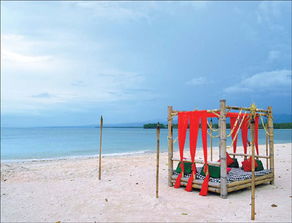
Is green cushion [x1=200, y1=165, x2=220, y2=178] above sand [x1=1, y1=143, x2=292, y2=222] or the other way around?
above

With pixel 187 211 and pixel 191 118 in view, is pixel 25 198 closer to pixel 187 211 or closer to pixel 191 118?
pixel 187 211

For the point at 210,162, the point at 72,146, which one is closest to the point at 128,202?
the point at 210,162

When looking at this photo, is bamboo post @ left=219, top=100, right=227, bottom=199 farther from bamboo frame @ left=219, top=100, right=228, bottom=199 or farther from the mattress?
the mattress

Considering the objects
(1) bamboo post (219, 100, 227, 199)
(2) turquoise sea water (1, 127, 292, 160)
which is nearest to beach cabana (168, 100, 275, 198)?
(1) bamboo post (219, 100, 227, 199)

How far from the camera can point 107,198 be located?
741cm

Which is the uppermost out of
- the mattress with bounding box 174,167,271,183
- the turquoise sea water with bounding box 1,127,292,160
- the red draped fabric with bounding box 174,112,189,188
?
the red draped fabric with bounding box 174,112,189,188

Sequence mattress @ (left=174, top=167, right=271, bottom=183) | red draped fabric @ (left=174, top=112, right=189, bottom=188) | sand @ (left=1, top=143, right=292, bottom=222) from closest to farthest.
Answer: sand @ (left=1, top=143, right=292, bottom=222) → mattress @ (left=174, top=167, right=271, bottom=183) → red draped fabric @ (left=174, top=112, right=189, bottom=188)

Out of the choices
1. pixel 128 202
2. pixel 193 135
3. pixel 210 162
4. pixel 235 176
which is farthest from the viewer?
pixel 235 176

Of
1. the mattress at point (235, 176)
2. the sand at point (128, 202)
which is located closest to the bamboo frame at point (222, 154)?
the sand at point (128, 202)

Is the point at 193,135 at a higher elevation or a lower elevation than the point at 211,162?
higher

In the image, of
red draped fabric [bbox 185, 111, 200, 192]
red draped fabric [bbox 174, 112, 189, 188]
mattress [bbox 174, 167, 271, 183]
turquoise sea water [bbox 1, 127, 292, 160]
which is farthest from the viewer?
turquoise sea water [bbox 1, 127, 292, 160]

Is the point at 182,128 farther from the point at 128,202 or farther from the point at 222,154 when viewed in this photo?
the point at 128,202

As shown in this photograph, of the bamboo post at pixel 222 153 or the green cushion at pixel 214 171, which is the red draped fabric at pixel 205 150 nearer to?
the green cushion at pixel 214 171

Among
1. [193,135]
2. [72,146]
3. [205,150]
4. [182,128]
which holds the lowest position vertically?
[72,146]
